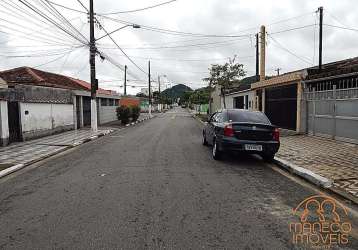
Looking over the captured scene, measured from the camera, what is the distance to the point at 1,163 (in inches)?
411

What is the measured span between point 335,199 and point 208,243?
10.7ft

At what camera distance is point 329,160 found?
9.85 m

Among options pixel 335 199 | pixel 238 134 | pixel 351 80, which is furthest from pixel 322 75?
pixel 335 199

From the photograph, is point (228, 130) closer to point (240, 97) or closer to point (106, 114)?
point (240, 97)

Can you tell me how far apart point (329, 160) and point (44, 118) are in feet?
50.6

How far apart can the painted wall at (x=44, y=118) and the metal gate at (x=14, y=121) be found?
11.4 inches

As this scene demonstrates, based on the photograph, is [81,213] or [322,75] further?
[322,75]

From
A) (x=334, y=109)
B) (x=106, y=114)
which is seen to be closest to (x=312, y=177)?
(x=334, y=109)

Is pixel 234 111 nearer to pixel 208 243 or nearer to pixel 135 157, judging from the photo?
pixel 135 157

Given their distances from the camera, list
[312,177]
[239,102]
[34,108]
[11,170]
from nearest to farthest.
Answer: [312,177] < [11,170] < [34,108] < [239,102]

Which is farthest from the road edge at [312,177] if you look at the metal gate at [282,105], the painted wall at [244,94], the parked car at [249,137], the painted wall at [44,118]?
the painted wall at [244,94]

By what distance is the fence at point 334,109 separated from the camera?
1318cm

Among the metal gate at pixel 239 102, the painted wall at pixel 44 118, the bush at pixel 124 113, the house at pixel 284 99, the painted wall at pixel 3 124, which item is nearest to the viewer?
the painted wall at pixel 3 124

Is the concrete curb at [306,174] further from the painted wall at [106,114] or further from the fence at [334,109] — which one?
the painted wall at [106,114]
